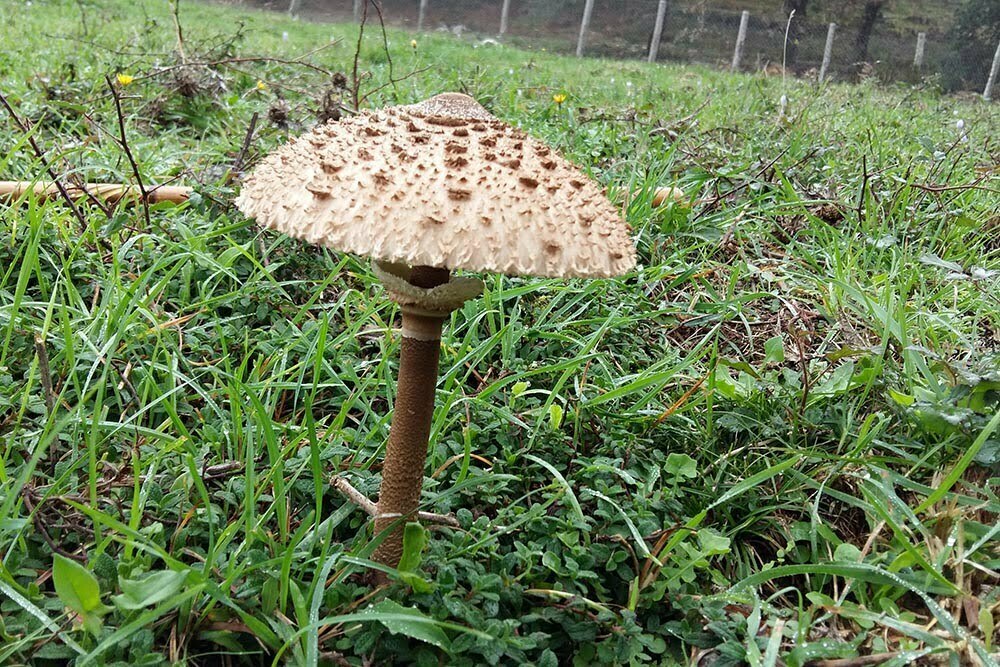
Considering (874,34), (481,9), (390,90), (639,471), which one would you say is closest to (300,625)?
(639,471)

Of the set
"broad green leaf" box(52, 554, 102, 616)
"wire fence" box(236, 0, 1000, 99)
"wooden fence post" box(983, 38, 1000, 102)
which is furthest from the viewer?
"wire fence" box(236, 0, 1000, 99)

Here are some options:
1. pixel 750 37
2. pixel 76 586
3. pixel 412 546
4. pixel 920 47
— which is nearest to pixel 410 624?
pixel 412 546

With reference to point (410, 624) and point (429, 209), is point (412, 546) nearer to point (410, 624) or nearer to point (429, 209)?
point (410, 624)

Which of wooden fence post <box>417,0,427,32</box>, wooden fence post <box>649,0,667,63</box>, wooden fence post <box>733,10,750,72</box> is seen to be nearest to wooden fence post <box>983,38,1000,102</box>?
wooden fence post <box>733,10,750,72</box>

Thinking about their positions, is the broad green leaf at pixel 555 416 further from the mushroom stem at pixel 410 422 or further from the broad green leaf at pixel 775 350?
the broad green leaf at pixel 775 350

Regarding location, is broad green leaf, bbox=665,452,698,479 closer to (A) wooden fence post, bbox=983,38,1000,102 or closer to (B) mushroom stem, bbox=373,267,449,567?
(B) mushroom stem, bbox=373,267,449,567

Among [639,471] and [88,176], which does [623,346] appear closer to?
[639,471]
